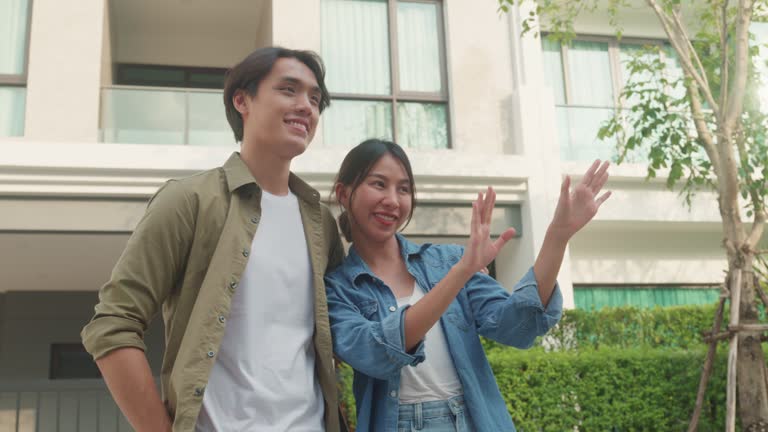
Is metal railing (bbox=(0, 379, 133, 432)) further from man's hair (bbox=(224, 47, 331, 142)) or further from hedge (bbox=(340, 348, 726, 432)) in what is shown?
man's hair (bbox=(224, 47, 331, 142))

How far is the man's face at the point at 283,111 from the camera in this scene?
2.13 m

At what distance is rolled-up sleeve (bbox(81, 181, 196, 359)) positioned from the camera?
174cm

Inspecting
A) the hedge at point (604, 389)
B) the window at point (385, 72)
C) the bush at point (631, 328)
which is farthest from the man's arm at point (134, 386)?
the window at point (385, 72)

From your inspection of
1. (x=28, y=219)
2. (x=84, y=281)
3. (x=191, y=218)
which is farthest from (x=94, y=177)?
(x=191, y=218)

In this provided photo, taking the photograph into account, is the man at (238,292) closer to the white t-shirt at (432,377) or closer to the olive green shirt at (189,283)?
the olive green shirt at (189,283)

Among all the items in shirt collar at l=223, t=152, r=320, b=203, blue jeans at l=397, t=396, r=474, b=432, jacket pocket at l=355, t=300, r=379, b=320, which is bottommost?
blue jeans at l=397, t=396, r=474, b=432

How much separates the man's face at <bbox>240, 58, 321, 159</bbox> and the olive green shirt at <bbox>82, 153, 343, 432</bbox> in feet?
0.38

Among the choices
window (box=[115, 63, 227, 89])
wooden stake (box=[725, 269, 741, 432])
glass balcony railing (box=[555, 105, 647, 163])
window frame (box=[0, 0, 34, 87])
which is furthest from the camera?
window (box=[115, 63, 227, 89])

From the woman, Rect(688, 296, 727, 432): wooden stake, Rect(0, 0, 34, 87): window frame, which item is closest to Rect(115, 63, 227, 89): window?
Rect(0, 0, 34, 87): window frame

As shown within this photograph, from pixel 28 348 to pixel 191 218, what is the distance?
31.9 feet

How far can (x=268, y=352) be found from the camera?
6.31 ft

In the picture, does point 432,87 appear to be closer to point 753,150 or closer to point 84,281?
point 753,150

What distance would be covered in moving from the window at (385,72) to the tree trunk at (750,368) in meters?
3.86

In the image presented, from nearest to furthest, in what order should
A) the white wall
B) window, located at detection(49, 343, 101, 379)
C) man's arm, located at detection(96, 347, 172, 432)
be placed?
man's arm, located at detection(96, 347, 172, 432), the white wall, window, located at detection(49, 343, 101, 379)
